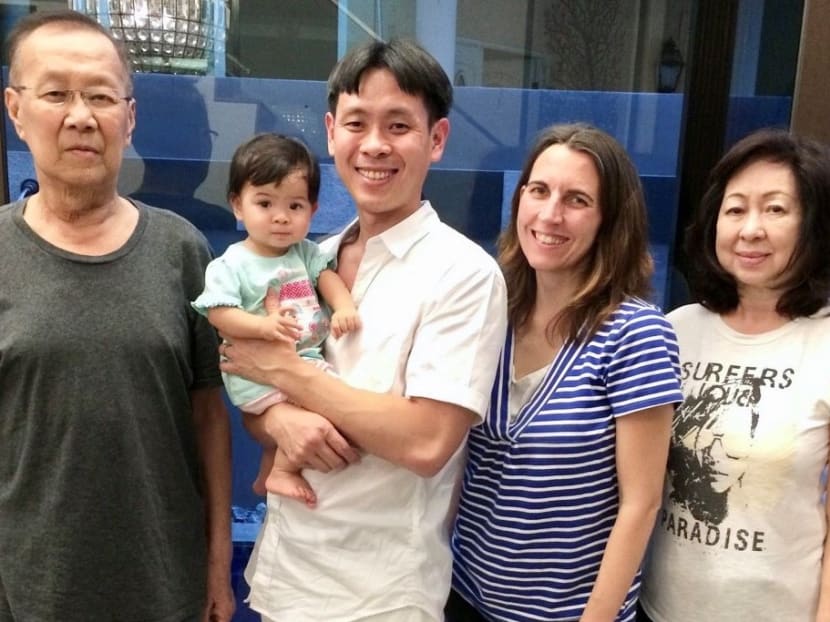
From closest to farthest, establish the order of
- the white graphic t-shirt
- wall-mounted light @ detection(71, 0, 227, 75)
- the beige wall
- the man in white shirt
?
the man in white shirt, the white graphic t-shirt, the beige wall, wall-mounted light @ detection(71, 0, 227, 75)

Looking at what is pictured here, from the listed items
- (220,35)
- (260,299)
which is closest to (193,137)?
(220,35)

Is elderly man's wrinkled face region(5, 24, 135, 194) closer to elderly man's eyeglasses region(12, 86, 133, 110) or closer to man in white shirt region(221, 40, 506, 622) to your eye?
elderly man's eyeglasses region(12, 86, 133, 110)

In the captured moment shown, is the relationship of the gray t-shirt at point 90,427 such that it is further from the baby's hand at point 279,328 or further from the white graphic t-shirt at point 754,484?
the white graphic t-shirt at point 754,484

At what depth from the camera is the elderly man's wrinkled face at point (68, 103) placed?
122cm

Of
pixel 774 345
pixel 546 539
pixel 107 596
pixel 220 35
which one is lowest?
pixel 107 596

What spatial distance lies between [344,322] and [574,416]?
41 centimetres

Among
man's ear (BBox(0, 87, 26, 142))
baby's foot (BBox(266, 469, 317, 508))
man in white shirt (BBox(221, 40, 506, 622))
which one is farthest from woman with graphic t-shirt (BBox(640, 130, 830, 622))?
man's ear (BBox(0, 87, 26, 142))

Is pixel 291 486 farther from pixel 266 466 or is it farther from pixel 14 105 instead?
pixel 14 105

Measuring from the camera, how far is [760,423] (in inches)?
51.4

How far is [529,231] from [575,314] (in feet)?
0.56

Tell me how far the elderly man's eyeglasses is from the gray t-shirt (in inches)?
8.1

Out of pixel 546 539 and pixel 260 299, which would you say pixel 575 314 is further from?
pixel 260 299

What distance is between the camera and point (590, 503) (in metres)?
1.25

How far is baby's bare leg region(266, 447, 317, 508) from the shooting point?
48.5 inches
